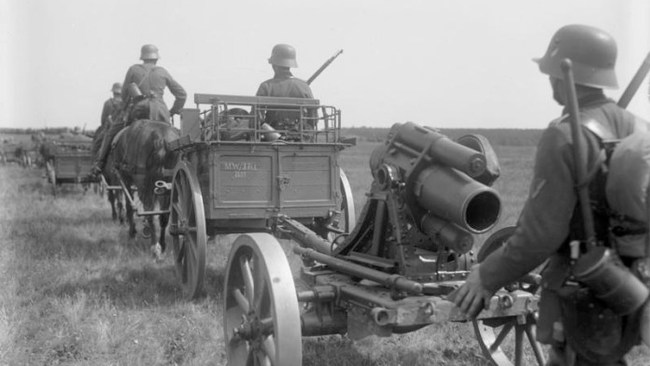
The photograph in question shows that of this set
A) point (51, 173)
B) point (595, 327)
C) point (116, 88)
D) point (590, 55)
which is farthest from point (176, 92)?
point (51, 173)

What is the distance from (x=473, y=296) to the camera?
2766 millimetres

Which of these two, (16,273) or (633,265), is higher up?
(633,265)

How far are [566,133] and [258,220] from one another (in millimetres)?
4526

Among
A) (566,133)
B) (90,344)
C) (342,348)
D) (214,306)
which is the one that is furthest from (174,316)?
(566,133)

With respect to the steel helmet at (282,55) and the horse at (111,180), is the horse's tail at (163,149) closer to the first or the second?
the steel helmet at (282,55)

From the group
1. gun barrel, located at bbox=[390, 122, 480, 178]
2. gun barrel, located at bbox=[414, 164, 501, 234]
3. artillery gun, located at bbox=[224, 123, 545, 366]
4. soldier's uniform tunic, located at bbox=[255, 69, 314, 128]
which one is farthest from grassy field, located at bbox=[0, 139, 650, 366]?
soldier's uniform tunic, located at bbox=[255, 69, 314, 128]

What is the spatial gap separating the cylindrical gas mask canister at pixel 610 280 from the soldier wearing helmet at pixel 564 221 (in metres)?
0.11

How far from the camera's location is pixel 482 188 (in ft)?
11.8

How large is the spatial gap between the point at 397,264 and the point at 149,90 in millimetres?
7034

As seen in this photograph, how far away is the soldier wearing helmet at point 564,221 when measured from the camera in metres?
2.49

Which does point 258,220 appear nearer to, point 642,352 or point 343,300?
point 343,300

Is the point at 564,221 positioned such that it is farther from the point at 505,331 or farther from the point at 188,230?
the point at 188,230

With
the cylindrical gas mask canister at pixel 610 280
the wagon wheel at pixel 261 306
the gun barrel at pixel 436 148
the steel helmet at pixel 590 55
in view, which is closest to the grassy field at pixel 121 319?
the wagon wheel at pixel 261 306

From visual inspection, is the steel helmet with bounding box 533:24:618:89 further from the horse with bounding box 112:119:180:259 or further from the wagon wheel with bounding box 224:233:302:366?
the horse with bounding box 112:119:180:259
